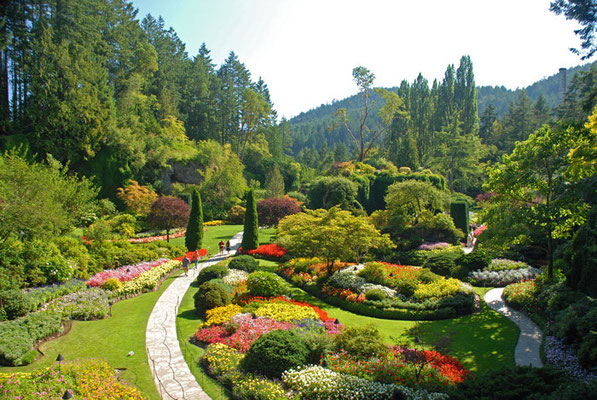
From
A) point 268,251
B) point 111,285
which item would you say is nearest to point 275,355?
point 111,285

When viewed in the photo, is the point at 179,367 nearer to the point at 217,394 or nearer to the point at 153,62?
the point at 217,394

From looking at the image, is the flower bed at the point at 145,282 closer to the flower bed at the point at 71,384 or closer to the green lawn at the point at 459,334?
the green lawn at the point at 459,334

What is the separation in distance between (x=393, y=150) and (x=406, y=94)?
43.2ft

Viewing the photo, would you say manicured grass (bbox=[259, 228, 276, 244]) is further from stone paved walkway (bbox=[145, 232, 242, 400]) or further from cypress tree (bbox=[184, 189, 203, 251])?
stone paved walkway (bbox=[145, 232, 242, 400])

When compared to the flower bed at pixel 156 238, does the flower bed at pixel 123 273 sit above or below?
below

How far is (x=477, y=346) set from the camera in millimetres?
11266

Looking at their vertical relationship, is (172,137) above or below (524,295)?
above

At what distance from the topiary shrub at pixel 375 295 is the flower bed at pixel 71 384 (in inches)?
385

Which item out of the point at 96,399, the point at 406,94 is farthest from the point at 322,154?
the point at 96,399

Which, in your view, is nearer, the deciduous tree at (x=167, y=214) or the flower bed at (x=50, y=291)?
the flower bed at (x=50, y=291)

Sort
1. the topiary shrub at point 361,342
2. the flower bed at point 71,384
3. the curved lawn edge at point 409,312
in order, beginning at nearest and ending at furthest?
1. the flower bed at point 71,384
2. the topiary shrub at point 361,342
3. the curved lawn edge at point 409,312

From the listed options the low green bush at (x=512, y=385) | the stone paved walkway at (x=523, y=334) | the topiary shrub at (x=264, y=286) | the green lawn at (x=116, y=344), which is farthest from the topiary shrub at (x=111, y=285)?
the stone paved walkway at (x=523, y=334)

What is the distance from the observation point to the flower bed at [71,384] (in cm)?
704

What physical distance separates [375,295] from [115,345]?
9699 millimetres
